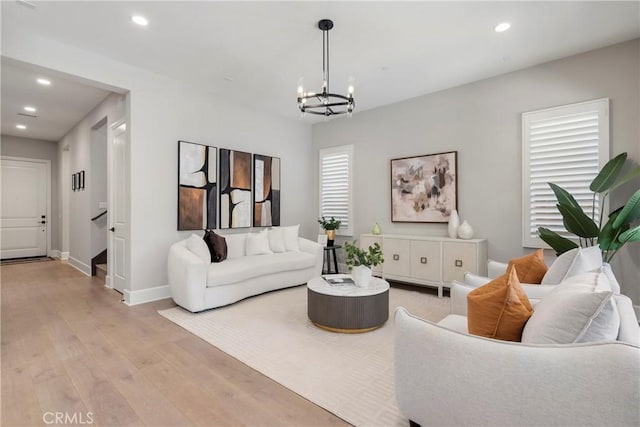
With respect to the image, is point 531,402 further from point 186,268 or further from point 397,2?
point 186,268

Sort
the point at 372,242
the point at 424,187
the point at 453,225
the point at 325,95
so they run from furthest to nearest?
the point at 372,242, the point at 424,187, the point at 453,225, the point at 325,95

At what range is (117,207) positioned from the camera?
14.9 feet

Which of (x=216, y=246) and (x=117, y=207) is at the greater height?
(x=117, y=207)

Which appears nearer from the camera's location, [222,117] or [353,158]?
[222,117]

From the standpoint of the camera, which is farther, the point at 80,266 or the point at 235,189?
the point at 80,266

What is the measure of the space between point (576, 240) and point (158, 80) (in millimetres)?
5544

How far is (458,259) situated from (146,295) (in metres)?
4.10

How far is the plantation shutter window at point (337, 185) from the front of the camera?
584cm

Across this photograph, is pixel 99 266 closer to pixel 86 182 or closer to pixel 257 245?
pixel 86 182

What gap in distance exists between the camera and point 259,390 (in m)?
2.07

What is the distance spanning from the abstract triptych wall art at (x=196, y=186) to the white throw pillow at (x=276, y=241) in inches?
35.3

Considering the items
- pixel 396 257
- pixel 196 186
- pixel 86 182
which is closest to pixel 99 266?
pixel 86 182

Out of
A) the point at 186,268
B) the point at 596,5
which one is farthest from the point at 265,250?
the point at 596,5

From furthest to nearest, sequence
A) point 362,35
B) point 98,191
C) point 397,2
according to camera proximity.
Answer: point 98,191 → point 362,35 → point 397,2
